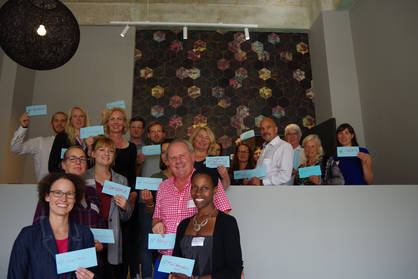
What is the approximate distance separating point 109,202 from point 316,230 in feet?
5.14

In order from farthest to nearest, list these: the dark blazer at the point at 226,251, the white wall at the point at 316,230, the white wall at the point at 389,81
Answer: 1. the white wall at the point at 389,81
2. the white wall at the point at 316,230
3. the dark blazer at the point at 226,251

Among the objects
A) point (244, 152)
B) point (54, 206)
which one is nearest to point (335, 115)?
point (244, 152)

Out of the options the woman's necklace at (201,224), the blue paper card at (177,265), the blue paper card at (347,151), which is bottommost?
the blue paper card at (177,265)

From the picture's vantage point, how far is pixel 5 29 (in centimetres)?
242

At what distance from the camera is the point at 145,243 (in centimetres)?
281

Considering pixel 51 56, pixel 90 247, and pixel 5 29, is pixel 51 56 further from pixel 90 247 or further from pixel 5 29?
pixel 90 247

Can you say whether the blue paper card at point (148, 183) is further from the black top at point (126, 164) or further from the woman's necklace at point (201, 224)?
the woman's necklace at point (201, 224)

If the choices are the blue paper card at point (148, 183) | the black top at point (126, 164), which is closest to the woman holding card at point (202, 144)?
the blue paper card at point (148, 183)

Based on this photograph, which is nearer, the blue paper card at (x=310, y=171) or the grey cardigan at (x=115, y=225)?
the grey cardigan at (x=115, y=225)

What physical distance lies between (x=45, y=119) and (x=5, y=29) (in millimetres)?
3129

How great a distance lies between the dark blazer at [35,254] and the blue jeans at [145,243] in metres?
0.98

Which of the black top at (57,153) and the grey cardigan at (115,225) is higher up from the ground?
the black top at (57,153)

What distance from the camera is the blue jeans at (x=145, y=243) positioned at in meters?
2.80

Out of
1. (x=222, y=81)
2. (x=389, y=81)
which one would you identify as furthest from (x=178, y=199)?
(x=222, y=81)
